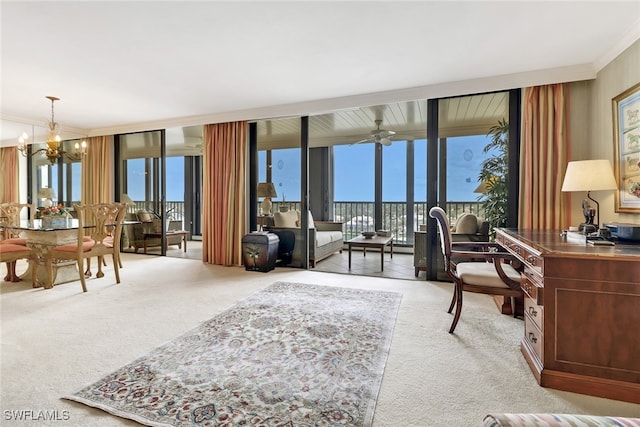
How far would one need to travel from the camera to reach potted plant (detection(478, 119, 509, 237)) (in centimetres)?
367

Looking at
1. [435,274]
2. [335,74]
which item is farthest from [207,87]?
[435,274]

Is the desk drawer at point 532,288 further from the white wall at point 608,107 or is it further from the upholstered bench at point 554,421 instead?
the white wall at point 608,107

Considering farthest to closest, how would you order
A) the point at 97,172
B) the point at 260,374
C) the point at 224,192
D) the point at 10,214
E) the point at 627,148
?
1. the point at 97,172
2. the point at 224,192
3. the point at 10,214
4. the point at 627,148
5. the point at 260,374

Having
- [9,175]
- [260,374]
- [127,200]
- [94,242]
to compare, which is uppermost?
[9,175]

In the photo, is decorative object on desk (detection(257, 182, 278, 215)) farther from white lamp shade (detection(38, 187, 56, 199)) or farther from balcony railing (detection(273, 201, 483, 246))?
white lamp shade (detection(38, 187, 56, 199))

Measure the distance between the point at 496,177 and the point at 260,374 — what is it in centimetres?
351

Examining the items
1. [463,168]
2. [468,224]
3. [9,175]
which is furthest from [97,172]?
[468,224]

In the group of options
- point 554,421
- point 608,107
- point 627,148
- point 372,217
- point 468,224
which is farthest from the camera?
point 372,217

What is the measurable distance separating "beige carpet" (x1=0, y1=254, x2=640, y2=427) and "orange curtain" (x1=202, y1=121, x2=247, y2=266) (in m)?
1.15

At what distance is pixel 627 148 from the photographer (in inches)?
95.9

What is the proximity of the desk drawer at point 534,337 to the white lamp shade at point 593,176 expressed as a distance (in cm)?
119

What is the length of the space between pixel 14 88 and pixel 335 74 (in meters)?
3.93

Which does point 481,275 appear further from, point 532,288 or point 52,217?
point 52,217

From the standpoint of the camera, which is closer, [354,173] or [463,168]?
[463,168]
